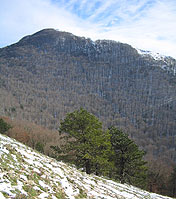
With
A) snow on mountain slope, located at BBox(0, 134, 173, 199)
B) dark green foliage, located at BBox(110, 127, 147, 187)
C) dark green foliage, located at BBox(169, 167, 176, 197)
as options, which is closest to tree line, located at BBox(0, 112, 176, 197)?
dark green foliage, located at BBox(110, 127, 147, 187)

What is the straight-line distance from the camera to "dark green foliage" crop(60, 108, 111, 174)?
16109 mm

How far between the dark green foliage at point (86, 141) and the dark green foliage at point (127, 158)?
4.12 meters

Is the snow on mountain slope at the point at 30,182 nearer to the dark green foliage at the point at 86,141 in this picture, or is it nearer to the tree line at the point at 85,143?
the tree line at the point at 85,143

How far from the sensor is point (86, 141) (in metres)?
16.7

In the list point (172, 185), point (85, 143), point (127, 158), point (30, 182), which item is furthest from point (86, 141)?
point (172, 185)

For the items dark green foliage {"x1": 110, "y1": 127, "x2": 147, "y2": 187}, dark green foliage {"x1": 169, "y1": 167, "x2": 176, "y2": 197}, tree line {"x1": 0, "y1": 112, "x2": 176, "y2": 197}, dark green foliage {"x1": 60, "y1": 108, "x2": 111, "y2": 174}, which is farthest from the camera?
dark green foliage {"x1": 169, "y1": 167, "x2": 176, "y2": 197}

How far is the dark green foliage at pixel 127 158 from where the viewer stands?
20797 mm

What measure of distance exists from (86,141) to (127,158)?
6.98 meters

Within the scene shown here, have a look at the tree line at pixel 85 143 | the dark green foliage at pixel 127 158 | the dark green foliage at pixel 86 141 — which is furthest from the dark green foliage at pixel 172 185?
the dark green foliage at pixel 86 141

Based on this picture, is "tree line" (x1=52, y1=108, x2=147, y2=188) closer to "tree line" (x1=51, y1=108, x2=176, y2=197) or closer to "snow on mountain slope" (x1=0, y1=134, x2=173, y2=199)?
"tree line" (x1=51, y1=108, x2=176, y2=197)

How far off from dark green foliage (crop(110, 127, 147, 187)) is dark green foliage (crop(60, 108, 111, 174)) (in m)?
4.12

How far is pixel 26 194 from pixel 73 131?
35.9 feet

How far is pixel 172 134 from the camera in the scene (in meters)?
155

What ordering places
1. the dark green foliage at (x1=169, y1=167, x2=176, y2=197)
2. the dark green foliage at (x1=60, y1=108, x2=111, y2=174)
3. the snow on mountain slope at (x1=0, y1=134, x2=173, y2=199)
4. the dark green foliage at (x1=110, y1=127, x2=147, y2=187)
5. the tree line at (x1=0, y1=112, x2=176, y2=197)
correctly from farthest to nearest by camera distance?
the dark green foliage at (x1=169, y1=167, x2=176, y2=197)
the dark green foliage at (x1=110, y1=127, x2=147, y2=187)
the tree line at (x1=0, y1=112, x2=176, y2=197)
the dark green foliage at (x1=60, y1=108, x2=111, y2=174)
the snow on mountain slope at (x1=0, y1=134, x2=173, y2=199)
